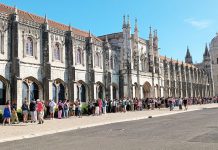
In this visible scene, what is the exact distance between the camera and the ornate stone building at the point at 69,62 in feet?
89.7

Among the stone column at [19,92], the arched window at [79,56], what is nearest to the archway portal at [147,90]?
the arched window at [79,56]

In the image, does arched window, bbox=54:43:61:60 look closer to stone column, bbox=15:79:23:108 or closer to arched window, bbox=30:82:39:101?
arched window, bbox=30:82:39:101

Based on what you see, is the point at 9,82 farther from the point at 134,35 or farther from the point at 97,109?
the point at 134,35

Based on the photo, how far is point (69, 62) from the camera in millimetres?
33875

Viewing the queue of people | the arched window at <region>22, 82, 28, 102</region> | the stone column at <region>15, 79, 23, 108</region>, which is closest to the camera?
the queue of people

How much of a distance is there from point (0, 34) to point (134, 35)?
936 inches

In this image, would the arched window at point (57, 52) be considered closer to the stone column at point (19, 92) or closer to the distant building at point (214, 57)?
the stone column at point (19, 92)

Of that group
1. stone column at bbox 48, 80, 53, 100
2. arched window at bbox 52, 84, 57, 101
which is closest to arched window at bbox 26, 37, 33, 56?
stone column at bbox 48, 80, 53, 100

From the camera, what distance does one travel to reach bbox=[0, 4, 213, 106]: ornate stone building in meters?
27.3

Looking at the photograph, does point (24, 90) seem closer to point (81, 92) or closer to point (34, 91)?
point (34, 91)

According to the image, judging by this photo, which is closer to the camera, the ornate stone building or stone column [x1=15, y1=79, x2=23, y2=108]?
stone column [x1=15, y1=79, x2=23, y2=108]

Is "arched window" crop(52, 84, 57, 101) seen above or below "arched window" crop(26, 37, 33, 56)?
below

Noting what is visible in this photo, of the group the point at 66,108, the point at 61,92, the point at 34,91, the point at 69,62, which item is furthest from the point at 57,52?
the point at 66,108

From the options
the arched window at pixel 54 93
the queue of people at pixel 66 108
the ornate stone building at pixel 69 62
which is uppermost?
the ornate stone building at pixel 69 62
